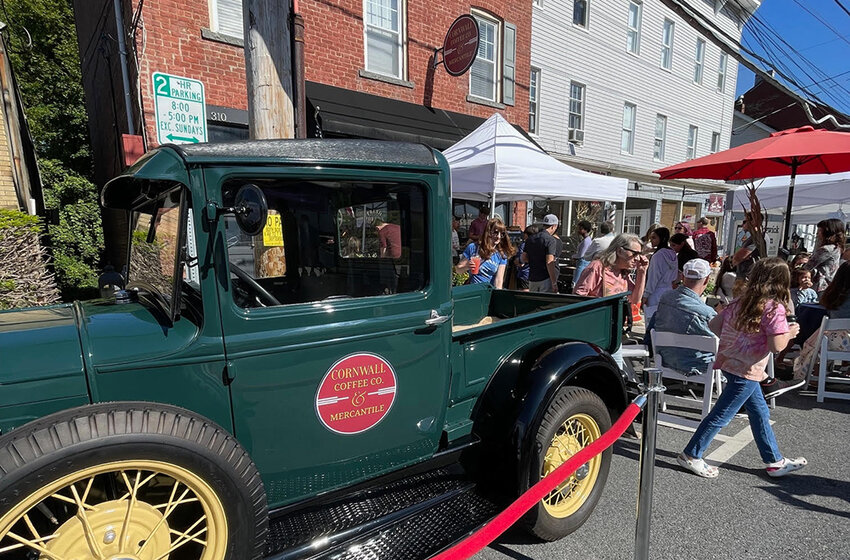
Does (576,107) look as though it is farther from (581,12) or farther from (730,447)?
(730,447)

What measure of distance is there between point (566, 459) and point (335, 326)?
5.15 ft

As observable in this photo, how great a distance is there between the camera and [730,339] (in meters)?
3.24

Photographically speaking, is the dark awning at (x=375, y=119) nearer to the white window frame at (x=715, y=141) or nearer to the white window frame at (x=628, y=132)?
the white window frame at (x=628, y=132)

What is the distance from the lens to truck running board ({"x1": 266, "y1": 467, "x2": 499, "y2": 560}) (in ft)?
5.90

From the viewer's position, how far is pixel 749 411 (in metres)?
3.18

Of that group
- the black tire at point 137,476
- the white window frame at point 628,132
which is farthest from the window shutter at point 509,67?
the black tire at point 137,476

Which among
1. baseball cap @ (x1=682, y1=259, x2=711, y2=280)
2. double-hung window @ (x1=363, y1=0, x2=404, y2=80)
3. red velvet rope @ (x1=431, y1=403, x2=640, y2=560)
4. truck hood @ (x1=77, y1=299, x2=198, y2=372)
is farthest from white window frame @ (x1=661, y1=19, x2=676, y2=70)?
truck hood @ (x1=77, y1=299, x2=198, y2=372)

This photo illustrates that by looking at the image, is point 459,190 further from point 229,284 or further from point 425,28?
point 229,284

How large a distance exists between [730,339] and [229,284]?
10.7 feet

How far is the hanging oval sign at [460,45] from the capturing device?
352 inches

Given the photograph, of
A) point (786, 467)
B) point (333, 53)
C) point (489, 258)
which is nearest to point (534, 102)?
point (333, 53)

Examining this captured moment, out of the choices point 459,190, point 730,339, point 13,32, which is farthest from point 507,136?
point 13,32

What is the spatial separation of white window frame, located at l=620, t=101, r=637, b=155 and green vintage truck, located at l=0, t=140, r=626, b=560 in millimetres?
15270

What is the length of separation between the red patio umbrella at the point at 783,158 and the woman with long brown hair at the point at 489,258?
2.86m
